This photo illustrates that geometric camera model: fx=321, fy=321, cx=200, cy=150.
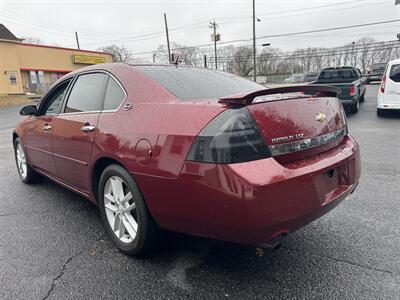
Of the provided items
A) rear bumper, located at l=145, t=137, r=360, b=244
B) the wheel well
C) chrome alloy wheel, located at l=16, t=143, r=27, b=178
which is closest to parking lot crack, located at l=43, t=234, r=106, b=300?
the wheel well

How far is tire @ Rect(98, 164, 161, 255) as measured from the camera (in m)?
2.38

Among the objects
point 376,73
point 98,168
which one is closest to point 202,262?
point 98,168

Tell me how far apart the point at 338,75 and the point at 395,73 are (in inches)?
148

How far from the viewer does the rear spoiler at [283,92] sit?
1985mm

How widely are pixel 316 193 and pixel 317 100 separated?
73 centimetres

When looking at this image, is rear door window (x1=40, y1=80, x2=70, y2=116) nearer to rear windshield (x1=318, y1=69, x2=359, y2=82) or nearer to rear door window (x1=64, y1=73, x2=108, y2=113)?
rear door window (x1=64, y1=73, x2=108, y2=113)

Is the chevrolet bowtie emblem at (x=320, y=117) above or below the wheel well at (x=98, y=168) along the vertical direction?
above

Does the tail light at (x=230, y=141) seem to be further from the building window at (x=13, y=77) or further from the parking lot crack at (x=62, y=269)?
the building window at (x=13, y=77)

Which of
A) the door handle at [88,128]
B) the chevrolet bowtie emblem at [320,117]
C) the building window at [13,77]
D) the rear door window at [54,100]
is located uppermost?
the building window at [13,77]

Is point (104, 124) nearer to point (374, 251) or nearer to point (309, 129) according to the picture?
point (309, 129)

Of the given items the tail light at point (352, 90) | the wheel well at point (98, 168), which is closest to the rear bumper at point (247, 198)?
the wheel well at point (98, 168)

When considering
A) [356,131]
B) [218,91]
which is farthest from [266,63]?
[218,91]

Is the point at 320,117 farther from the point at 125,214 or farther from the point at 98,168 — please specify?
the point at 98,168

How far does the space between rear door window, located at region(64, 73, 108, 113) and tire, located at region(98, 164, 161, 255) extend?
27.7 inches
